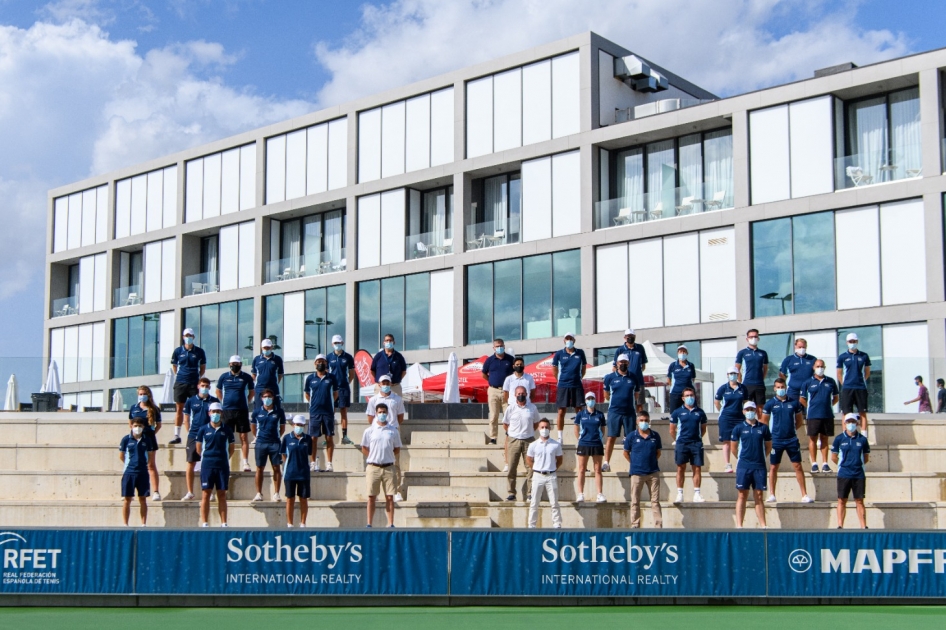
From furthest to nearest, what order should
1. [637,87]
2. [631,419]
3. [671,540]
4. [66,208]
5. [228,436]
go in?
[66,208], [637,87], [631,419], [228,436], [671,540]

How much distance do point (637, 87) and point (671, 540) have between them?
96.3 ft

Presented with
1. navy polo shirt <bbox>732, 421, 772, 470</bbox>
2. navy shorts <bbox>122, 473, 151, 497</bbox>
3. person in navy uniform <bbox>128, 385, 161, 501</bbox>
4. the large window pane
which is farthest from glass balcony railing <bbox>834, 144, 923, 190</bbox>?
navy shorts <bbox>122, 473, 151, 497</bbox>

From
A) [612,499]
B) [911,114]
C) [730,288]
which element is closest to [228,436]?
[612,499]

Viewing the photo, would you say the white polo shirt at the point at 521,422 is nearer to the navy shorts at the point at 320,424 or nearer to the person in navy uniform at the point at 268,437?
the navy shorts at the point at 320,424

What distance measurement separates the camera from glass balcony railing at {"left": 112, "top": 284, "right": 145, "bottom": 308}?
188 feet

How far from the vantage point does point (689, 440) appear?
1930 centimetres

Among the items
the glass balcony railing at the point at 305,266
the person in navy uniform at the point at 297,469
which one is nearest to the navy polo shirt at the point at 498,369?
the person in navy uniform at the point at 297,469

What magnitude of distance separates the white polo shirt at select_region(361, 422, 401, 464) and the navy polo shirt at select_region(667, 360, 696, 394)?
5.49 metres

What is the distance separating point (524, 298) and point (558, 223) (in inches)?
118

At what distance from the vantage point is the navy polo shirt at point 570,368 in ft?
67.9

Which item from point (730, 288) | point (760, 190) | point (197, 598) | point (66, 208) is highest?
point (66, 208)

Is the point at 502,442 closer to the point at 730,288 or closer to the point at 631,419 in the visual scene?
the point at 631,419

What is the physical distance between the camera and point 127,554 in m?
15.9

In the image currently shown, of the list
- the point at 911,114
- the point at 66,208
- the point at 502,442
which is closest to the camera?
the point at 502,442
